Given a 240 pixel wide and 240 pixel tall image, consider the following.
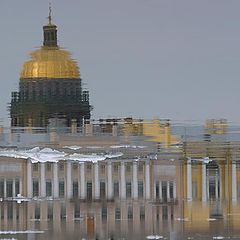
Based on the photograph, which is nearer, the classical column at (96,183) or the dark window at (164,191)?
the dark window at (164,191)

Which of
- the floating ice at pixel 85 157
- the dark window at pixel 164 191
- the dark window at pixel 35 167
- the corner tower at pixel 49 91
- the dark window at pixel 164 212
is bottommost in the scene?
the dark window at pixel 164 212

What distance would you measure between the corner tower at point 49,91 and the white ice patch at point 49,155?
19.8 feet

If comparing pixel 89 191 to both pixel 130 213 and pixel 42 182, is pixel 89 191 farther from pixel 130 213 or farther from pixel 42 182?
pixel 130 213

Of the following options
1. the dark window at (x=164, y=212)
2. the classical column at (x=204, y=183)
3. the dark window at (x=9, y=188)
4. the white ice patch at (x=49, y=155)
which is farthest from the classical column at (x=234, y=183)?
the dark window at (x=9, y=188)

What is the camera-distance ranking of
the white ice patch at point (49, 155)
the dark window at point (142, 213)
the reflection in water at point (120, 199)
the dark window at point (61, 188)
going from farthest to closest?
the white ice patch at point (49, 155), the dark window at point (61, 188), the dark window at point (142, 213), the reflection in water at point (120, 199)

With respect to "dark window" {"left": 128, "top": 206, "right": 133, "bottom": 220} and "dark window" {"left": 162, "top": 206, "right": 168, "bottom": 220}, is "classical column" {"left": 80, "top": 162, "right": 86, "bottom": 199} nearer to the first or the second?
"dark window" {"left": 128, "top": 206, "right": 133, "bottom": 220}

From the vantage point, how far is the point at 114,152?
27.2m

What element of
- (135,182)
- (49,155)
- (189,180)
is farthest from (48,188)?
(189,180)

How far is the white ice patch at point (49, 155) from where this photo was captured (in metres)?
26.6

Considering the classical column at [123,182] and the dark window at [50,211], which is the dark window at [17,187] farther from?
the classical column at [123,182]

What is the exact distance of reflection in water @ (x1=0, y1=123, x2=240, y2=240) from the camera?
74.7 feet

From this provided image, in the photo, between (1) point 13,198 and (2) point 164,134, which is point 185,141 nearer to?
(2) point 164,134

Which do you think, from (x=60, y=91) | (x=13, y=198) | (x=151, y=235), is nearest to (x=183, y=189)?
(x=13, y=198)

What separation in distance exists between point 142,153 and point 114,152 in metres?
0.66
